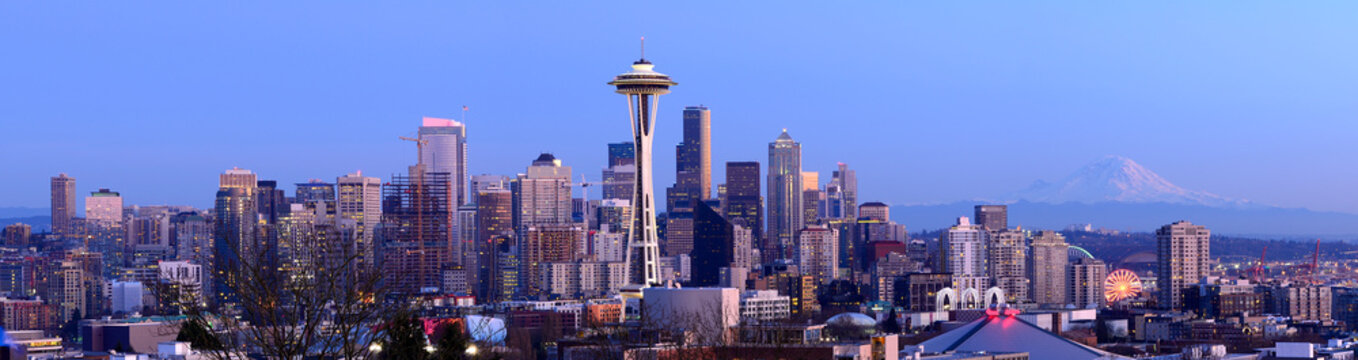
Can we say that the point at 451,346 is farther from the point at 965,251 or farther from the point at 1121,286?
the point at 965,251

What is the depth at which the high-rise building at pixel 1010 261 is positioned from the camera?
610ft

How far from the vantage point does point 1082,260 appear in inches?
7318

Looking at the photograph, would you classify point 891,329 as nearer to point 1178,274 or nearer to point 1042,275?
point 1178,274

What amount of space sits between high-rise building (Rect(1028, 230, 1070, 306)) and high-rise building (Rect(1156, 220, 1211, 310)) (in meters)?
14.2

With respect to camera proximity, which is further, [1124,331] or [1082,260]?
[1082,260]

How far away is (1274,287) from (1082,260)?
114 feet

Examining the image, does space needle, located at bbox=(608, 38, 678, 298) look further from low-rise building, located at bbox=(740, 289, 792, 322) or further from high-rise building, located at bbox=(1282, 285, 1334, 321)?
high-rise building, located at bbox=(1282, 285, 1334, 321)

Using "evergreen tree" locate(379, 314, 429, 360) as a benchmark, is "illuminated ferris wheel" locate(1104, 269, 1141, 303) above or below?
below

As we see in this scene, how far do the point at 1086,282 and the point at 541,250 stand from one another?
4454 cm

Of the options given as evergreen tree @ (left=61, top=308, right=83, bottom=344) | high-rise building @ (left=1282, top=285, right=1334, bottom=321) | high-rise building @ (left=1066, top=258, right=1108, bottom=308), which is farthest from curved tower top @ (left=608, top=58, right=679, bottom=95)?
high-rise building @ (left=1066, top=258, right=1108, bottom=308)

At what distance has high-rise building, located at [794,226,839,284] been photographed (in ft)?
632

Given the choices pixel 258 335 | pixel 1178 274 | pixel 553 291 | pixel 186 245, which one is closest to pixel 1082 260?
pixel 1178 274

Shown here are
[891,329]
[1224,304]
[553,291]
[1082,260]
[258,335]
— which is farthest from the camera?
[1082,260]

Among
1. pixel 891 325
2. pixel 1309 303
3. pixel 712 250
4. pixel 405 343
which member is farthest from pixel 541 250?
pixel 405 343
